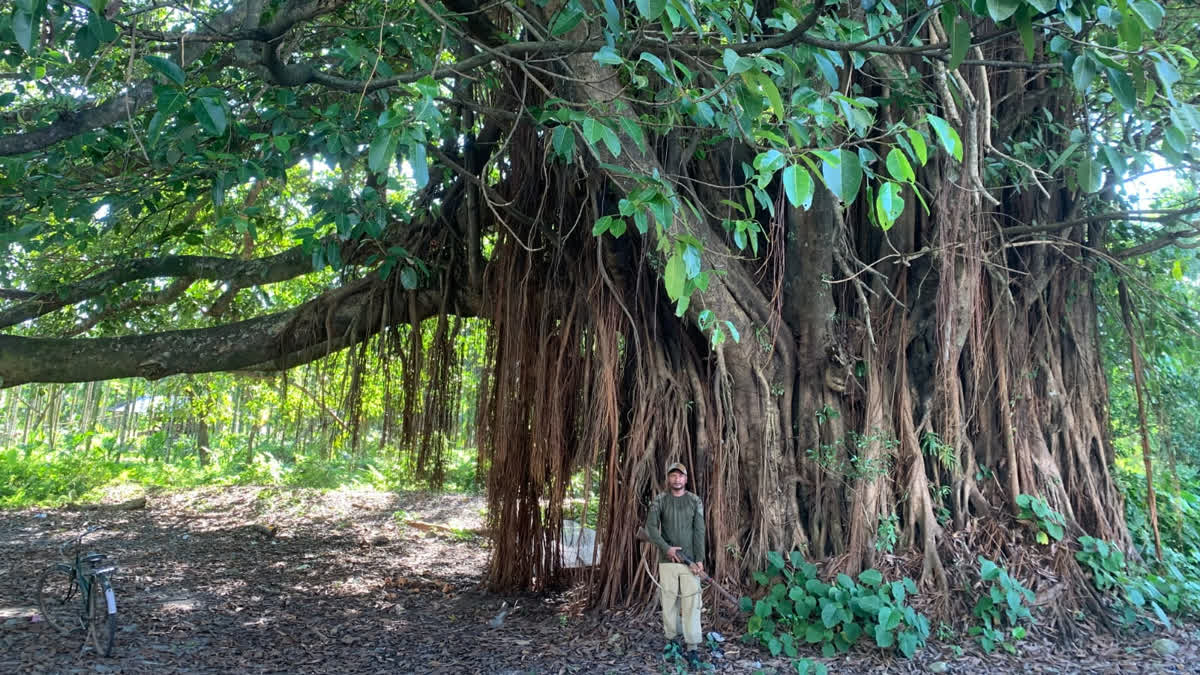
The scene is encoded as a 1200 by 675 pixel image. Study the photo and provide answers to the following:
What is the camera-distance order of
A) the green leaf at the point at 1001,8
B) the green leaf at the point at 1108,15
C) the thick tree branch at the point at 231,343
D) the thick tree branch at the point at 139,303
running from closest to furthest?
the green leaf at the point at 1001,8
the green leaf at the point at 1108,15
the thick tree branch at the point at 231,343
the thick tree branch at the point at 139,303

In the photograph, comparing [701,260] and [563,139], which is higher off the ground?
[563,139]

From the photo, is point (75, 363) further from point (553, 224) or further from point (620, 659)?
point (620, 659)

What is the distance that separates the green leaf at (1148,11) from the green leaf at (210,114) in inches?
101

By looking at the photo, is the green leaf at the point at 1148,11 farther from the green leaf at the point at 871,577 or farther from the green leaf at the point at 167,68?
the green leaf at the point at 167,68

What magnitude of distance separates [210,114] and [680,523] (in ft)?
8.23

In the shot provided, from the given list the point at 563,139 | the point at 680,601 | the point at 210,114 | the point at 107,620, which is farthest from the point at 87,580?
the point at 563,139

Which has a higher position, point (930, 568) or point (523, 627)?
point (930, 568)

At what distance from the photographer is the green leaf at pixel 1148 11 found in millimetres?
1794

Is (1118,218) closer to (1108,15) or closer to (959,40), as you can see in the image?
(1108,15)

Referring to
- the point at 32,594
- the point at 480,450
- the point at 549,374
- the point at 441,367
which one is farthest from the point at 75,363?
the point at 549,374

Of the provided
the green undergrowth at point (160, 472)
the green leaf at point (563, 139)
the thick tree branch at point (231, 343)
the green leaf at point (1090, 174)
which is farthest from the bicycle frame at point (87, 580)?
the green undergrowth at point (160, 472)

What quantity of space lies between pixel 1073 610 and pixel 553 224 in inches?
129

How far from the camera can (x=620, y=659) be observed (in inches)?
131

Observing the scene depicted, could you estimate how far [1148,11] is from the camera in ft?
6.03
